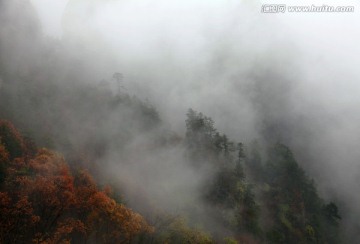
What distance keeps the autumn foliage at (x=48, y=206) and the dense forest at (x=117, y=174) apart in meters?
0.18

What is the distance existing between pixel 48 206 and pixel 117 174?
34252 mm

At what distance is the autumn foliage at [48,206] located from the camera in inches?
1845

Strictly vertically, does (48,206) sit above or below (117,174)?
below

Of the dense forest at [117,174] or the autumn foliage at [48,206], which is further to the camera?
the dense forest at [117,174]

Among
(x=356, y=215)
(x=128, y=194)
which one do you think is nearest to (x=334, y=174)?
(x=356, y=215)

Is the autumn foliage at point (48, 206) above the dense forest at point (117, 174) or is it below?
below

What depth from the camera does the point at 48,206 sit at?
170 ft

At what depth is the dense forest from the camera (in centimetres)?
5509

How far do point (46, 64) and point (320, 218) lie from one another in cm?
11170

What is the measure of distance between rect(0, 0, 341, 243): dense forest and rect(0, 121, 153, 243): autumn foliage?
183 millimetres

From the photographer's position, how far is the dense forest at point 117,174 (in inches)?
2169

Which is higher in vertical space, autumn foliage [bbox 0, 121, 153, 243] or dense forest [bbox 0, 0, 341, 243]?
dense forest [bbox 0, 0, 341, 243]

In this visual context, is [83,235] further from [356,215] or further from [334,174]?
[334,174]

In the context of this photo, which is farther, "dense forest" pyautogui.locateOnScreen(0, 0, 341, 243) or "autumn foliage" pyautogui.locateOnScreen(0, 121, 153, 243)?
"dense forest" pyautogui.locateOnScreen(0, 0, 341, 243)
